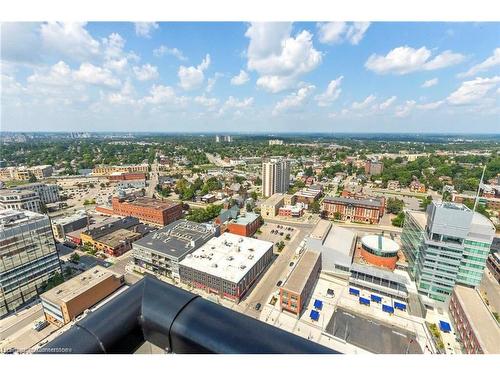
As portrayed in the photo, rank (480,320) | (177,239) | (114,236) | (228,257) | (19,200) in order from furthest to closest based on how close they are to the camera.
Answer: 1. (19,200)
2. (114,236)
3. (177,239)
4. (228,257)
5. (480,320)

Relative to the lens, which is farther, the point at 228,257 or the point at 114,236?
the point at 114,236

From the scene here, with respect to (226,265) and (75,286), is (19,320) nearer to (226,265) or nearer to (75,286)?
(75,286)

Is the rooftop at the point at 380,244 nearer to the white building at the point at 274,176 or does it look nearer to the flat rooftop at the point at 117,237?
the white building at the point at 274,176

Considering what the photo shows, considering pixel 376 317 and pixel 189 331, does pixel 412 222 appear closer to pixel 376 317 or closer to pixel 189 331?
pixel 376 317

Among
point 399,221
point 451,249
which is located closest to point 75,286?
point 451,249

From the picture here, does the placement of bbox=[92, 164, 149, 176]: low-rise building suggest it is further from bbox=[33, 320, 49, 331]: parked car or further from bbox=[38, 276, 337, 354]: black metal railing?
bbox=[38, 276, 337, 354]: black metal railing

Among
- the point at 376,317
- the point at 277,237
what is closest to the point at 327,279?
the point at 376,317
